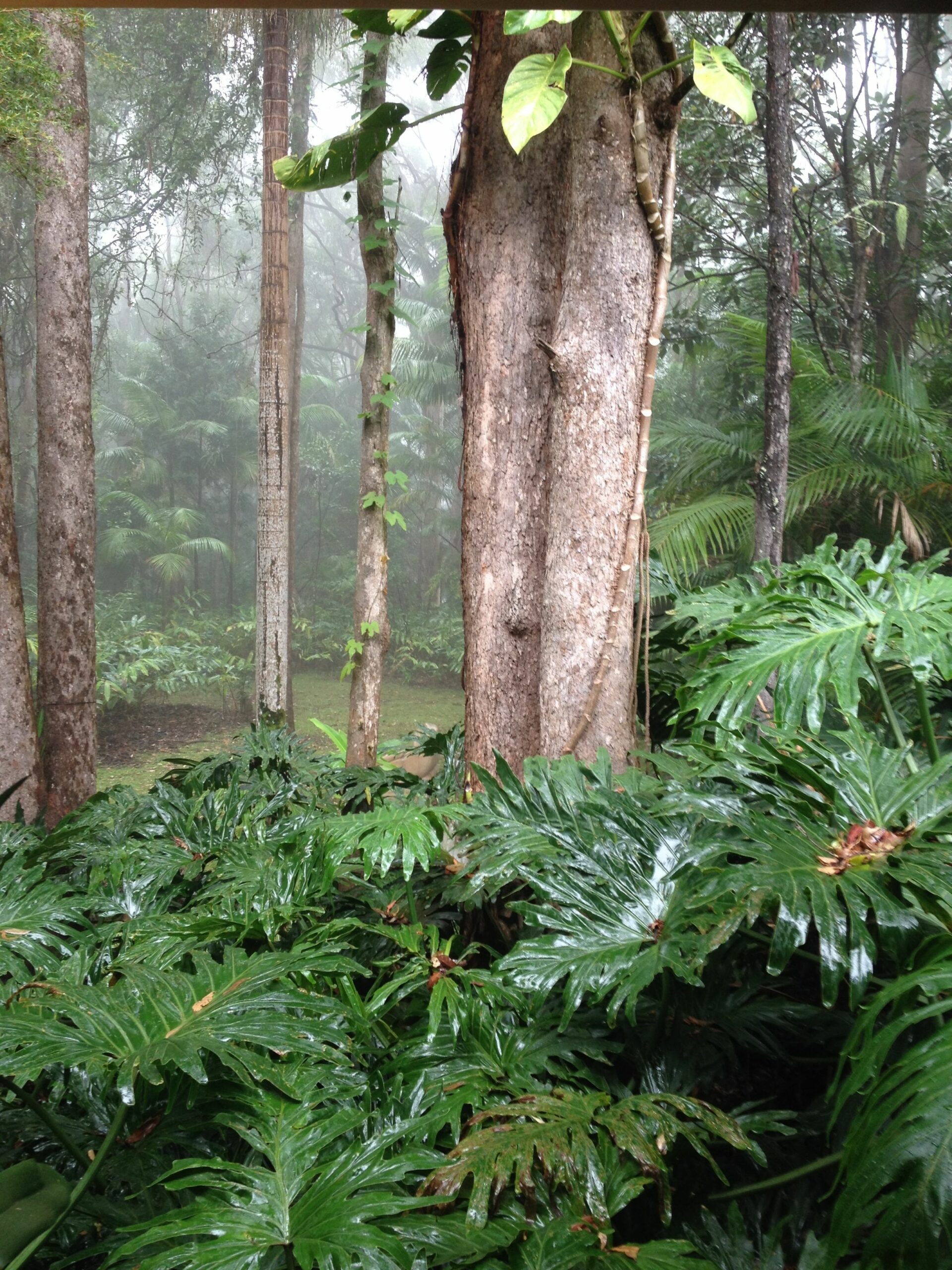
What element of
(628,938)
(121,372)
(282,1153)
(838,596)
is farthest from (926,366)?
(121,372)

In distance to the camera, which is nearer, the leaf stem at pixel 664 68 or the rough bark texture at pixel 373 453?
the leaf stem at pixel 664 68

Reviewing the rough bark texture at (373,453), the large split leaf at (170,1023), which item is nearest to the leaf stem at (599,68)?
the large split leaf at (170,1023)

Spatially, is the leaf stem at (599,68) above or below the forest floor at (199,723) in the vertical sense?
above

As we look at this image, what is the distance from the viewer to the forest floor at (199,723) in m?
6.85

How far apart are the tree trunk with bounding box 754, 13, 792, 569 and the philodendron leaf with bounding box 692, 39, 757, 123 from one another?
5.56ft

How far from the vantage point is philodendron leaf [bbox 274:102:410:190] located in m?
2.29

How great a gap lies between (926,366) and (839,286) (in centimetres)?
75

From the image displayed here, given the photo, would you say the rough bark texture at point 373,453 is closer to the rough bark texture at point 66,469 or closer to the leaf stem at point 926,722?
the rough bark texture at point 66,469

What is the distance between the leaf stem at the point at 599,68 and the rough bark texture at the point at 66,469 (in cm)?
321

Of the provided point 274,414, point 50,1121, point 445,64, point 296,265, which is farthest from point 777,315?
point 296,265

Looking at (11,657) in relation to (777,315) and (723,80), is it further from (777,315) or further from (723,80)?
(777,315)

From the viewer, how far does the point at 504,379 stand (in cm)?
195

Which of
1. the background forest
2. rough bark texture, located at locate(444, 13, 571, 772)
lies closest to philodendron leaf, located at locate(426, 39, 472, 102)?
the background forest

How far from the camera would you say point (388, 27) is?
229cm
